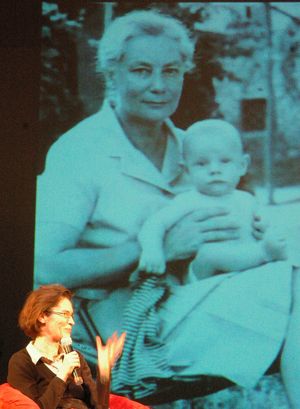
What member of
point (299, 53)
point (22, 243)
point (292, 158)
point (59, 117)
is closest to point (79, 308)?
point (22, 243)

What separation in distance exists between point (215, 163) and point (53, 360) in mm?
1777

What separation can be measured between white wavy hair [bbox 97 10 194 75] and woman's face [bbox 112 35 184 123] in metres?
0.03

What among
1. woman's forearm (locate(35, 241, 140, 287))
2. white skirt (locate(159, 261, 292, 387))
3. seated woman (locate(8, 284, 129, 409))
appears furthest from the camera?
woman's forearm (locate(35, 241, 140, 287))

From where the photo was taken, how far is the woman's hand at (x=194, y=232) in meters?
4.59

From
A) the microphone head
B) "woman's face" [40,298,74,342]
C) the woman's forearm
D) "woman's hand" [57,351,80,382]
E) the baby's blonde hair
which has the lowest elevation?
the woman's forearm

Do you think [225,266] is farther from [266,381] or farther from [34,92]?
[34,92]

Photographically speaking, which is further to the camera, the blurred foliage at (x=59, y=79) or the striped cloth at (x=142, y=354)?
the blurred foliage at (x=59, y=79)

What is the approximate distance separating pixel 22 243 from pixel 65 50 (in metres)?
1.11

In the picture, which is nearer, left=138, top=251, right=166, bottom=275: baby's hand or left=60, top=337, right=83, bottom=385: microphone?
left=60, top=337, right=83, bottom=385: microphone

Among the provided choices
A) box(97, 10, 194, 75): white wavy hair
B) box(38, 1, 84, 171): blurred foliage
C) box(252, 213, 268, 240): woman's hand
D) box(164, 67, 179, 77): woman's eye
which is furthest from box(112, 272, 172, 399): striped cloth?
box(97, 10, 194, 75): white wavy hair

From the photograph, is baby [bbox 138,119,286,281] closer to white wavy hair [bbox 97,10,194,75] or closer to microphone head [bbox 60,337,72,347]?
white wavy hair [bbox 97,10,194,75]

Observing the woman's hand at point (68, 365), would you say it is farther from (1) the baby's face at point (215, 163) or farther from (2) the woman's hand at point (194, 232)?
(1) the baby's face at point (215, 163)

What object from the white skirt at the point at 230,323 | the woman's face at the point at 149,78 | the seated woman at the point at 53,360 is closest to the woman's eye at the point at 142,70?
the woman's face at the point at 149,78

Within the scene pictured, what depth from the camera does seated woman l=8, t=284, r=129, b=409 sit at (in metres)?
3.12
